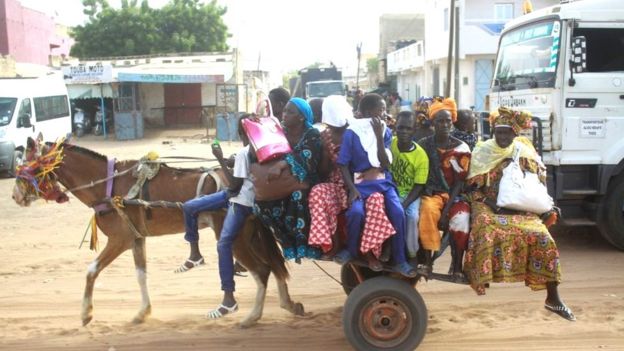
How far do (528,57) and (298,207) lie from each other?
4.82 metres

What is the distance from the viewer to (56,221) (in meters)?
10.2

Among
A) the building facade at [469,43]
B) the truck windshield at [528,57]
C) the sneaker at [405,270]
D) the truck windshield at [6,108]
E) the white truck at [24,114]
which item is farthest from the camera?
the building facade at [469,43]

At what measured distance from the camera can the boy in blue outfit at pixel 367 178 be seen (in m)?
4.22

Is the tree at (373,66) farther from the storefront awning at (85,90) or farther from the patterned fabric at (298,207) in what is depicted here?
the patterned fabric at (298,207)

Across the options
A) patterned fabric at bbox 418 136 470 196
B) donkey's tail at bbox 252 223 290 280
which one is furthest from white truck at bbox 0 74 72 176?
patterned fabric at bbox 418 136 470 196

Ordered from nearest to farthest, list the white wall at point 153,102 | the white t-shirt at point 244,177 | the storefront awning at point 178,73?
the white t-shirt at point 244,177 → the storefront awning at point 178,73 → the white wall at point 153,102

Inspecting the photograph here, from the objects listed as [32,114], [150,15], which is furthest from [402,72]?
[32,114]

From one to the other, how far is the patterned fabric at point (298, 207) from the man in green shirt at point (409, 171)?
0.58 metres

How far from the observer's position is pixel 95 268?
16.9 feet

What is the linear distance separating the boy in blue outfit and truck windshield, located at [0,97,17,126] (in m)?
14.0

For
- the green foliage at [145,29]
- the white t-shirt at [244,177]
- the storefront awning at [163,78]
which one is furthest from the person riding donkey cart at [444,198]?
the green foliage at [145,29]

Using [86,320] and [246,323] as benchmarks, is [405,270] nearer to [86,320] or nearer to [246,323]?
[246,323]

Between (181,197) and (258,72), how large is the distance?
119 ft

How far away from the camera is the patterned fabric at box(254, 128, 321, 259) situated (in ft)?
14.5
